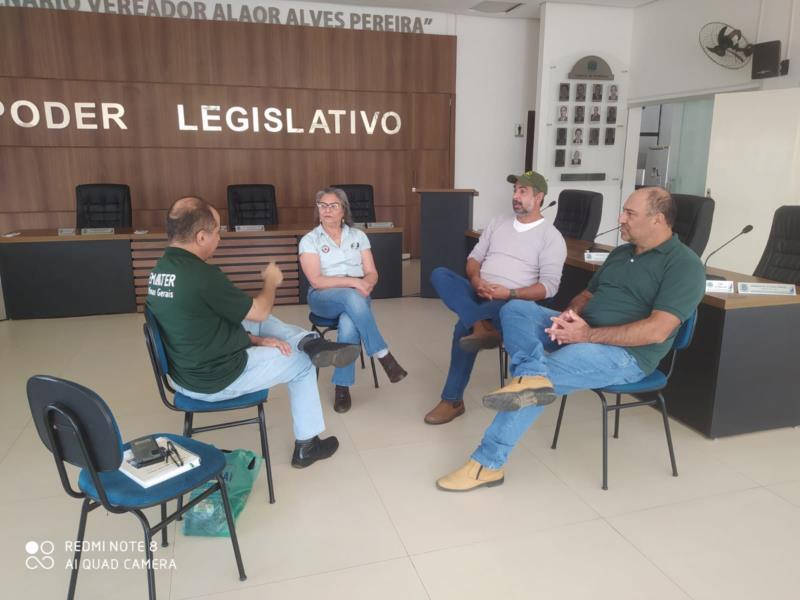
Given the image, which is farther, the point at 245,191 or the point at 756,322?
the point at 245,191

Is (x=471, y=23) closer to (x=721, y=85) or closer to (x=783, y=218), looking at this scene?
(x=721, y=85)

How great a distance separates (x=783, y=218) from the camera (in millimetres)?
3020

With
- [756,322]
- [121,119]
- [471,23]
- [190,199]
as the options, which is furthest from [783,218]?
[121,119]

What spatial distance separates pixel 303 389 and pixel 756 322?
1.91 meters

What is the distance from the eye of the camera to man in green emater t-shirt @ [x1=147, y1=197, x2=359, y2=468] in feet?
5.75

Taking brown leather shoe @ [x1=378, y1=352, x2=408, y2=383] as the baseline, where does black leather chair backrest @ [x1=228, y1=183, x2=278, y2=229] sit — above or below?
above

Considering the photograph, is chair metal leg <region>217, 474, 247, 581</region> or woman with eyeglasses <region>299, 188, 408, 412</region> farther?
woman with eyeglasses <region>299, 188, 408, 412</region>

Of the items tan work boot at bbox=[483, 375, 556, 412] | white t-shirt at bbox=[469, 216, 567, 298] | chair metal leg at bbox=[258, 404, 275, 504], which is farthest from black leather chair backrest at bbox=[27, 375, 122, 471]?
white t-shirt at bbox=[469, 216, 567, 298]

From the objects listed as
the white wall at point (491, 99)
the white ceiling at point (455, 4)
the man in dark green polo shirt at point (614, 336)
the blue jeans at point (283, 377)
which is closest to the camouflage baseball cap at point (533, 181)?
the man in dark green polo shirt at point (614, 336)

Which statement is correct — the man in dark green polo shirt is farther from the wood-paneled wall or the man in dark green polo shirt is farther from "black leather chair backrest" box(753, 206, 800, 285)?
the wood-paneled wall

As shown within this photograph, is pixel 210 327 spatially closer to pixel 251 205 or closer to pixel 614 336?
pixel 614 336

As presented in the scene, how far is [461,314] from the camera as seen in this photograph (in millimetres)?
2740

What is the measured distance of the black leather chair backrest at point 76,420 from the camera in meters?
1.25

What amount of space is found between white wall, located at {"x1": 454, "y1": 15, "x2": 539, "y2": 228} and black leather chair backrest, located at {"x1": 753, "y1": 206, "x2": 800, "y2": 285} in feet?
14.3
